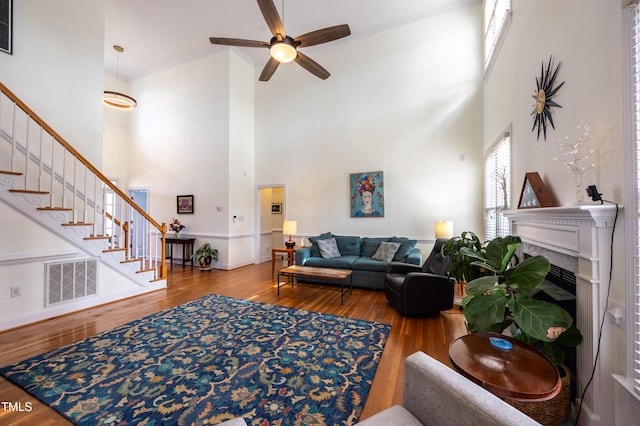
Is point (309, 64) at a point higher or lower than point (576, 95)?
Answer: higher

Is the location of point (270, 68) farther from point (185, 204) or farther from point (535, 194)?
point (185, 204)

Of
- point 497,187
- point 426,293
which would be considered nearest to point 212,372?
point 426,293

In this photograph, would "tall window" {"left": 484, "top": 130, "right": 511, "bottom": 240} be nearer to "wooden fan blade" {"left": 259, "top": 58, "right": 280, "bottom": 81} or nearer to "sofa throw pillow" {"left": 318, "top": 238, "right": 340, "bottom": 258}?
"sofa throw pillow" {"left": 318, "top": 238, "right": 340, "bottom": 258}

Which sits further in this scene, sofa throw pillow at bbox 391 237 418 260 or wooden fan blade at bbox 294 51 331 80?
sofa throw pillow at bbox 391 237 418 260

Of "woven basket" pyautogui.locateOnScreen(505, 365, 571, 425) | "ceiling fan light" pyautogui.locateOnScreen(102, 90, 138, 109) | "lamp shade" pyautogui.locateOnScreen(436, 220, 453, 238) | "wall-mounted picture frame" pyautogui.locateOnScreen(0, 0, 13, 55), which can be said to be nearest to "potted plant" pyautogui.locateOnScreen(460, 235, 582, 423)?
"woven basket" pyautogui.locateOnScreen(505, 365, 571, 425)

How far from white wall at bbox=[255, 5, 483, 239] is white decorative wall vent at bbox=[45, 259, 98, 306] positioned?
3944 mm

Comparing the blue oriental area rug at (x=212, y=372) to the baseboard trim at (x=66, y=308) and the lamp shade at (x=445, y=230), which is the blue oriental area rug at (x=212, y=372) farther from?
the lamp shade at (x=445, y=230)

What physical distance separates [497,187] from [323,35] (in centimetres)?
327

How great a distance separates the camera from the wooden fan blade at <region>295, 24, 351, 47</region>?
299 cm

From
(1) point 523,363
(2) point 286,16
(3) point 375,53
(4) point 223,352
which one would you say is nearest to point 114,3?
(2) point 286,16

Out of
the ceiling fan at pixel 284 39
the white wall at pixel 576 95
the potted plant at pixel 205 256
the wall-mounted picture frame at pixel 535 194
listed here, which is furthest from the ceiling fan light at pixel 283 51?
the potted plant at pixel 205 256

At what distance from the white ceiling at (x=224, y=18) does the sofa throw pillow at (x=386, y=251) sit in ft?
15.2

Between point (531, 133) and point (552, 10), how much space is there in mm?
998

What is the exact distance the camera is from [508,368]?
1240 mm
